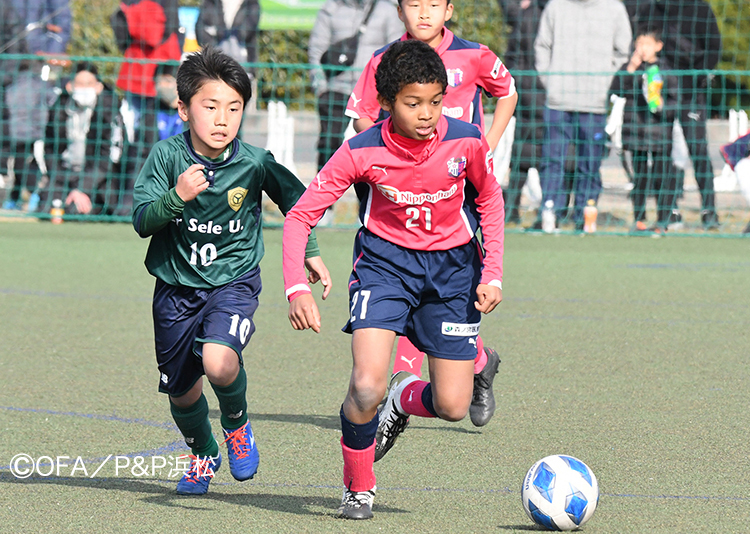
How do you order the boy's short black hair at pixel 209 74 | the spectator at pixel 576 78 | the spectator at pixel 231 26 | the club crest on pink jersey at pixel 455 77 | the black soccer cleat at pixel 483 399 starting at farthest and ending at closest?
the spectator at pixel 231 26
the spectator at pixel 576 78
the club crest on pink jersey at pixel 455 77
the black soccer cleat at pixel 483 399
the boy's short black hair at pixel 209 74

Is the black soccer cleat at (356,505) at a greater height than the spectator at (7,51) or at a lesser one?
lesser

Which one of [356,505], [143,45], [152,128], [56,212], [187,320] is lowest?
[56,212]

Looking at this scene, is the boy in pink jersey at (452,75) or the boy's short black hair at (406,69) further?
the boy in pink jersey at (452,75)

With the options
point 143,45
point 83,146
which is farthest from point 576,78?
point 83,146

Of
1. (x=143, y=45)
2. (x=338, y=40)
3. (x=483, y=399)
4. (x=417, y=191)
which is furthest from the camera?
(x=143, y=45)

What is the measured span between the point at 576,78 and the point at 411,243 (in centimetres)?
852

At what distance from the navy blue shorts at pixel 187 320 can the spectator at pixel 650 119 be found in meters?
8.76

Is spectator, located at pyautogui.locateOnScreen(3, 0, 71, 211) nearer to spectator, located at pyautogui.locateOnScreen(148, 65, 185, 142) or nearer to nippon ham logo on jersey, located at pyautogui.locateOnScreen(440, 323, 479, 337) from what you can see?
spectator, located at pyautogui.locateOnScreen(148, 65, 185, 142)

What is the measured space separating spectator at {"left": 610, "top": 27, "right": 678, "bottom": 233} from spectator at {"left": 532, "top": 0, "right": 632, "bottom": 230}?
0.29 meters

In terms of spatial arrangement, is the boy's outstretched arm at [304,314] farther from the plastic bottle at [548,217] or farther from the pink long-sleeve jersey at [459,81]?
the plastic bottle at [548,217]

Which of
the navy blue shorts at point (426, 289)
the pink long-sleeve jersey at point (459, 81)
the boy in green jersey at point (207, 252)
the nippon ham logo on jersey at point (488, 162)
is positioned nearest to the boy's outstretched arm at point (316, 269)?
the boy in green jersey at point (207, 252)

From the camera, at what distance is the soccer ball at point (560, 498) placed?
12.2 feet

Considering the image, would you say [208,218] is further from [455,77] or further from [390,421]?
[455,77]

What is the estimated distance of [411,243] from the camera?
4254mm
